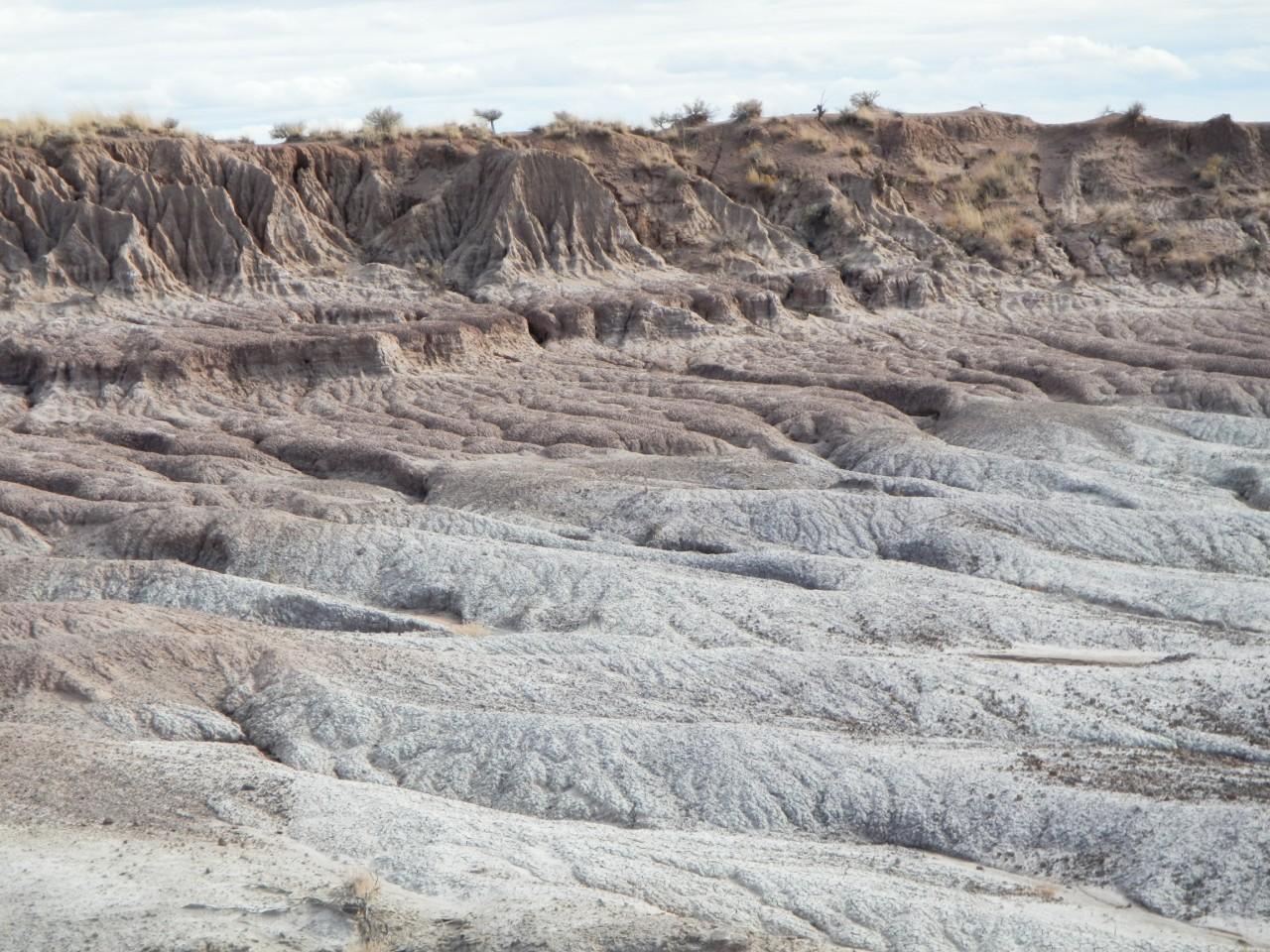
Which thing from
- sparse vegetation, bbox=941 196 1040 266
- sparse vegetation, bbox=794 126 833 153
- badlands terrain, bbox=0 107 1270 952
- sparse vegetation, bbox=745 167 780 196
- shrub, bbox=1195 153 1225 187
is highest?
sparse vegetation, bbox=794 126 833 153

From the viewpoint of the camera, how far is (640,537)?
2822 centimetres

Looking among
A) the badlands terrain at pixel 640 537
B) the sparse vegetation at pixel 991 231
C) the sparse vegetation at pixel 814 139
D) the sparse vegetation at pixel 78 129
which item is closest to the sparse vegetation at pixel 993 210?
the sparse vegetation at pixel 991 231

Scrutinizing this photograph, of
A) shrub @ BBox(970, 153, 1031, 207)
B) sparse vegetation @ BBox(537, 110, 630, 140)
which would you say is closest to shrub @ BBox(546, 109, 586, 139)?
sparse vegetation @ BBox(537, 110, 630, 140)

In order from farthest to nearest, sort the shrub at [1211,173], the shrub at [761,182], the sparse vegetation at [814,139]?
1. the sparse vegetation at [814,139]
2. the shrub at [1211,173]
3. the shrub at [761,182]

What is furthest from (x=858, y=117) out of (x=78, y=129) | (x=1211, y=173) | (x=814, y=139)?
(x=78, y=129)

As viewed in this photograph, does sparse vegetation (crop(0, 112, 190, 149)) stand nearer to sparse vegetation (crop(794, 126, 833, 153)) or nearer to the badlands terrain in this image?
the badlands terrain

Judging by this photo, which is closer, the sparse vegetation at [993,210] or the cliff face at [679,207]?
the cliff face at [679,207]

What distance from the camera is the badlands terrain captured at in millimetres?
13953

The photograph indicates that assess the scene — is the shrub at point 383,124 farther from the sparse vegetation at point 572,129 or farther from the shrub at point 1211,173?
the shrub at point 1211,173

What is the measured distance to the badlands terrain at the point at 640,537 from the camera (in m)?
14.0

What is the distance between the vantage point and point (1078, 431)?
115 ft

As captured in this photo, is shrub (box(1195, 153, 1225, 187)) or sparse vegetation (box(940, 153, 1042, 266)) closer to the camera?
sparse vegetation (box(940, 153, 1042, 266))

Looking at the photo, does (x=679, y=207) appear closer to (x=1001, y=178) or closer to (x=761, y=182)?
(x=761, y=182)

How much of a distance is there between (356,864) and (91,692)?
244 inches
